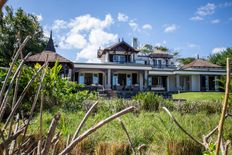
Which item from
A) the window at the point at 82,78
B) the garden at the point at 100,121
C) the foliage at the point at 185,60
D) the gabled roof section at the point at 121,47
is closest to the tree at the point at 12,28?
the window at the point at 82,78

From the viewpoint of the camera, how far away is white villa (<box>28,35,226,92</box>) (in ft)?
106

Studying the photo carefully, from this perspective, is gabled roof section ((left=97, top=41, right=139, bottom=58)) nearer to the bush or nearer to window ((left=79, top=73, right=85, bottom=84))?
window ((left=79, top=73, right=85, bottom=84))

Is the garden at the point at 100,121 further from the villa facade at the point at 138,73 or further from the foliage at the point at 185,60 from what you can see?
the foliage at the point at 185,60

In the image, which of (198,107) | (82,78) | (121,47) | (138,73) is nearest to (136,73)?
(138,73)

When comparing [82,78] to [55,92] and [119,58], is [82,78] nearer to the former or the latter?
[119,58]

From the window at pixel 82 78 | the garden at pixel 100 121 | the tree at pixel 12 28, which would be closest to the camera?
the garden at pixel 100 121

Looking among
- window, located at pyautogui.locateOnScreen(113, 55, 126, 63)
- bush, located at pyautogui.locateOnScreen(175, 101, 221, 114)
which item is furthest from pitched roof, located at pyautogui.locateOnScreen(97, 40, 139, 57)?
bush, located at pyautogui.locateOnScreen(175, 101, 221, 114)

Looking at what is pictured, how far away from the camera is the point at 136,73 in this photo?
116 feet

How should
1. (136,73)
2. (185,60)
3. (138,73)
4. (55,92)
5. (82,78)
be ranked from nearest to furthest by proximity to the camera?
(55,92) → (82,78) → (138,73) → (136,73) → (185,60)

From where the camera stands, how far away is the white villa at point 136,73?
3225cm

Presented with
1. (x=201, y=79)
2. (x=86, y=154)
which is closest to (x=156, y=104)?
(x=86, y=154)

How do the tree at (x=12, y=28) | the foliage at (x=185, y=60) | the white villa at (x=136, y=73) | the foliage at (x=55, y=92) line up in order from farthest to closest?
the foliage at (x=185, y=60) < the white villa at (x=136, y=73) < the tree at (x=12, y=28) < the foliage at (x=55, y=92)

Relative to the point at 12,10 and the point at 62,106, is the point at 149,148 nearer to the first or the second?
the point at 62,106

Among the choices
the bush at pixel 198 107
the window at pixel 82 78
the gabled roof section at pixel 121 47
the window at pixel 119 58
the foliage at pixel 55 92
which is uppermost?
the gabled roof section at pixel 121 47
